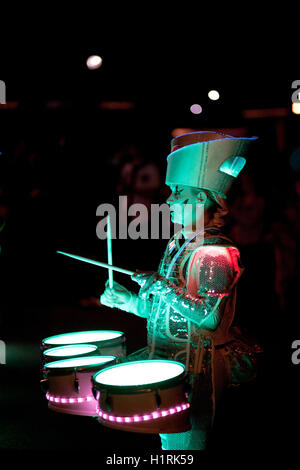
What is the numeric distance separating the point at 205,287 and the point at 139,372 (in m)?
0.41

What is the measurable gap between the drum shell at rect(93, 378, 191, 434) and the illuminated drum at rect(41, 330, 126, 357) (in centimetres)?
54

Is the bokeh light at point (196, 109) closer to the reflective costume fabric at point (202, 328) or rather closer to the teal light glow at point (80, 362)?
the reflective costume fabric at point (202, 328)

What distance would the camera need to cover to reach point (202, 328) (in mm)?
1750

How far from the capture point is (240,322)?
219 inches

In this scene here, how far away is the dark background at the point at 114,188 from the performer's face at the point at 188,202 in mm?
1382

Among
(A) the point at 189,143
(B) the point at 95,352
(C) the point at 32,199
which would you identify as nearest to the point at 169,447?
(B) the point at 95,352

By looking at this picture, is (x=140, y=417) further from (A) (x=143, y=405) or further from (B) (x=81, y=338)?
(B) (x=81, y=338)

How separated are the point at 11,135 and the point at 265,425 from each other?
4.12 m

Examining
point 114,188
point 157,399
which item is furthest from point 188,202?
point 114,188

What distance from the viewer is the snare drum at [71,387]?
5.73ft

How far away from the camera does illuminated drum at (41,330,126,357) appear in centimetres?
210

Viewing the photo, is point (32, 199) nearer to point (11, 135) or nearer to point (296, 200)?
point (11, 135)

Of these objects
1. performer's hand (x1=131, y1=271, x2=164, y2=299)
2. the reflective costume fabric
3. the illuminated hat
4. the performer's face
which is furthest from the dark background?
the illuminated hat

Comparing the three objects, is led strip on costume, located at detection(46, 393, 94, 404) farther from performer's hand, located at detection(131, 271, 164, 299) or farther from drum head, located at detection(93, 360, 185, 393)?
performer's hand, located at detection(131, 271, 164, 299)
